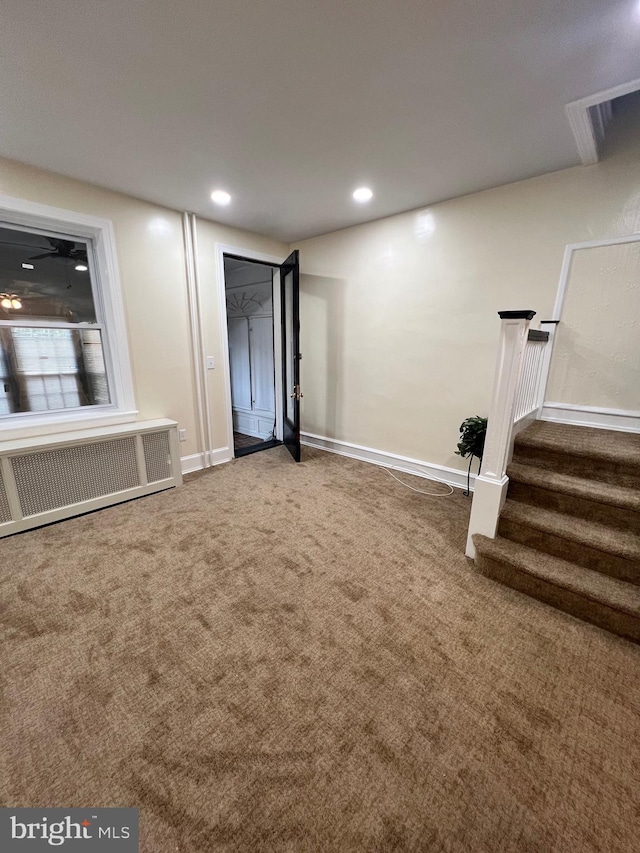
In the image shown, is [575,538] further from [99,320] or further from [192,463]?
[99,320]

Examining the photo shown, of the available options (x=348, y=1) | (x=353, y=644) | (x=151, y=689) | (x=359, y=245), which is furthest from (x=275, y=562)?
(x=359, y=245)

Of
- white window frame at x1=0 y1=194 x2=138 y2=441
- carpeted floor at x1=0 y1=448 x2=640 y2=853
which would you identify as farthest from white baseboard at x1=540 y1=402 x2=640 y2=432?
white window frame at x1=0 y1=194 x2=138 y2=441

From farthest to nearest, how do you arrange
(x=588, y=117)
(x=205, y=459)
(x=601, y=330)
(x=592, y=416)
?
(x=205, y=459), (x=592, y=416), (x=601, y=330), (x=588, y=117)

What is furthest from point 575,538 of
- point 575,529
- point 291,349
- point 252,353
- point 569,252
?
point 252,353

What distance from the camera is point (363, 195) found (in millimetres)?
2758

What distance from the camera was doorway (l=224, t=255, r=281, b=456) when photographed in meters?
4.69

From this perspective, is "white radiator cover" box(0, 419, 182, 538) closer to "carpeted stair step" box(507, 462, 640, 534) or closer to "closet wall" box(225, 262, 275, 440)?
"closet wall" box(225, 262, 275, 440)

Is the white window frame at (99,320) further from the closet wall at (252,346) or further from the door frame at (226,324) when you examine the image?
the closet wall at (252,346)

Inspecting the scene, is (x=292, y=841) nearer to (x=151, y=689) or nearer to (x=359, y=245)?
(x=151, y=689)

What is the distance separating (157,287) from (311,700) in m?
3.36

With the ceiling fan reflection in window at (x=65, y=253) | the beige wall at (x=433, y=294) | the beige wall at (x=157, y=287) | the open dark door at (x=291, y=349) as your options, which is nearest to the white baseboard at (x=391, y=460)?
the beige wall at (x=433, y=294)

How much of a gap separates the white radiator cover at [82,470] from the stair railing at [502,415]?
2599mm

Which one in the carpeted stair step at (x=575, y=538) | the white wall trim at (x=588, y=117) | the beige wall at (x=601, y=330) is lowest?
the carpeted stair step at (x=575, y=538)

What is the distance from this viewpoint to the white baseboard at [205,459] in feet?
11.4
